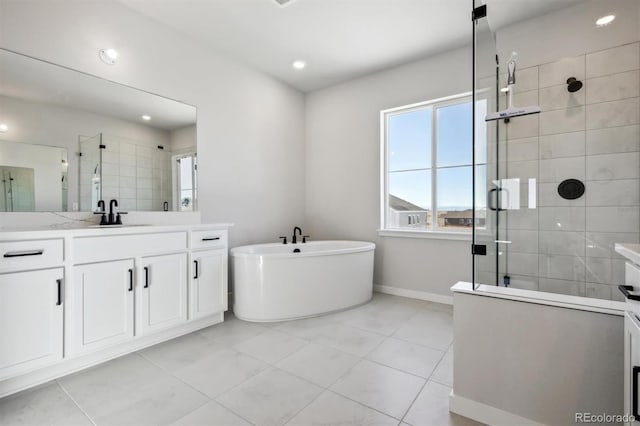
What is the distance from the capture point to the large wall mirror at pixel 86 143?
2.02 metres

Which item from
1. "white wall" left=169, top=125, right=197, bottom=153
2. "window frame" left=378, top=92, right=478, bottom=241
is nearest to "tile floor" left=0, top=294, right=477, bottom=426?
"window frame" left=378, top=92, right=478, bottom=241

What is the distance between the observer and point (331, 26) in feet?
9.29

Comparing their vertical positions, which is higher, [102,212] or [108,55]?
[108,55]

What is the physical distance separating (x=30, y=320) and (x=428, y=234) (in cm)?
344

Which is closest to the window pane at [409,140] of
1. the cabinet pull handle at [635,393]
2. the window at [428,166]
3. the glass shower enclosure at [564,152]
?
the window at [428,166]

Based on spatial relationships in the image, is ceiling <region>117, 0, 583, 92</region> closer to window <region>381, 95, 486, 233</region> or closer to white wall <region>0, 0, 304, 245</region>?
white wall <region>0, 0, 304, 245</region>

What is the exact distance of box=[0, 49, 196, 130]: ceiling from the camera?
2.03 metres

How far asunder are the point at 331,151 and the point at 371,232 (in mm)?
1297

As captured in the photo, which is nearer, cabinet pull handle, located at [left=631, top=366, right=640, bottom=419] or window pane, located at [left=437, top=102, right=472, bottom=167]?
cabinet pull handle, located at [left=631, top=366, right=640, bottom=419]

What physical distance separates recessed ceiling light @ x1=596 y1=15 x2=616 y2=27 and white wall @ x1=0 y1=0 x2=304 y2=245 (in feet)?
10.6

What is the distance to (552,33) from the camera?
2602mm

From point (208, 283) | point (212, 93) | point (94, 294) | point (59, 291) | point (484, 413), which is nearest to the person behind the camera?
point (484, 413)

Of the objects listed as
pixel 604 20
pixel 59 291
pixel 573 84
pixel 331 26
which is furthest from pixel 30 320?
pixel 604 20
